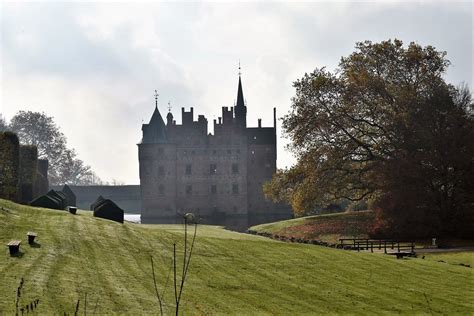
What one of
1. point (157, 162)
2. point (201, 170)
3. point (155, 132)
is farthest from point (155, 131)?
point (201, 170)

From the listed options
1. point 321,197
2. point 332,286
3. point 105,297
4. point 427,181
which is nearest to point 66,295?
point 105,297

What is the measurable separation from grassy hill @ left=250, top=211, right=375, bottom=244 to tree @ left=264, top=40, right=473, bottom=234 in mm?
1545

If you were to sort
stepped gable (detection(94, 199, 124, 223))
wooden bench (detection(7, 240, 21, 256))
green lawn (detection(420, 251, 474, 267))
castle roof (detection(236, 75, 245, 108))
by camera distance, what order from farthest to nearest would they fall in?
castle roof (detection(236, 75, 245, 108))
stepped gable (detection(94, 199, 124, 223))
green lawn (detection(420, 251, 474, 267))
wooden bench (detection(7, 240, 21, 256))

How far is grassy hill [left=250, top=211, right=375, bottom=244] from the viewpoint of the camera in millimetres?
40312

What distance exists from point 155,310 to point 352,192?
34.8 m

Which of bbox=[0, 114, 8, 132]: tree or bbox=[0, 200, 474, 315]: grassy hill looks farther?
bbox=[0, 114, 8, 132]: tree

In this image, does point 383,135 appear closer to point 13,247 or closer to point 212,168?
point 13,247

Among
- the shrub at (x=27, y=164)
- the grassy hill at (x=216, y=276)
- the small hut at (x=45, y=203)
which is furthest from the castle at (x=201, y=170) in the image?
the grassy hill at (x=216, y=276)

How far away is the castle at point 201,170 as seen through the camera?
81750 millimetres

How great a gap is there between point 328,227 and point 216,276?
24111 millimetres

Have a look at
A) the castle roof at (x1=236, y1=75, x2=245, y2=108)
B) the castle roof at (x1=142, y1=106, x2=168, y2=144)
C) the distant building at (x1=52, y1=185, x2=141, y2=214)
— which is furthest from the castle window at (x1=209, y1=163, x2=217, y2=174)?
the distant building at (x1=52, y1=185, x2=141, y2=214)

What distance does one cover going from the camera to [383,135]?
44.8 metres

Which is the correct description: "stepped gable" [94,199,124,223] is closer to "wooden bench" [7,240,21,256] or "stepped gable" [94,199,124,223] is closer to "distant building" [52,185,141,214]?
"wooden bench" [7,240,21,256]

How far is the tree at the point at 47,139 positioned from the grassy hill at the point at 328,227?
5475 cm
